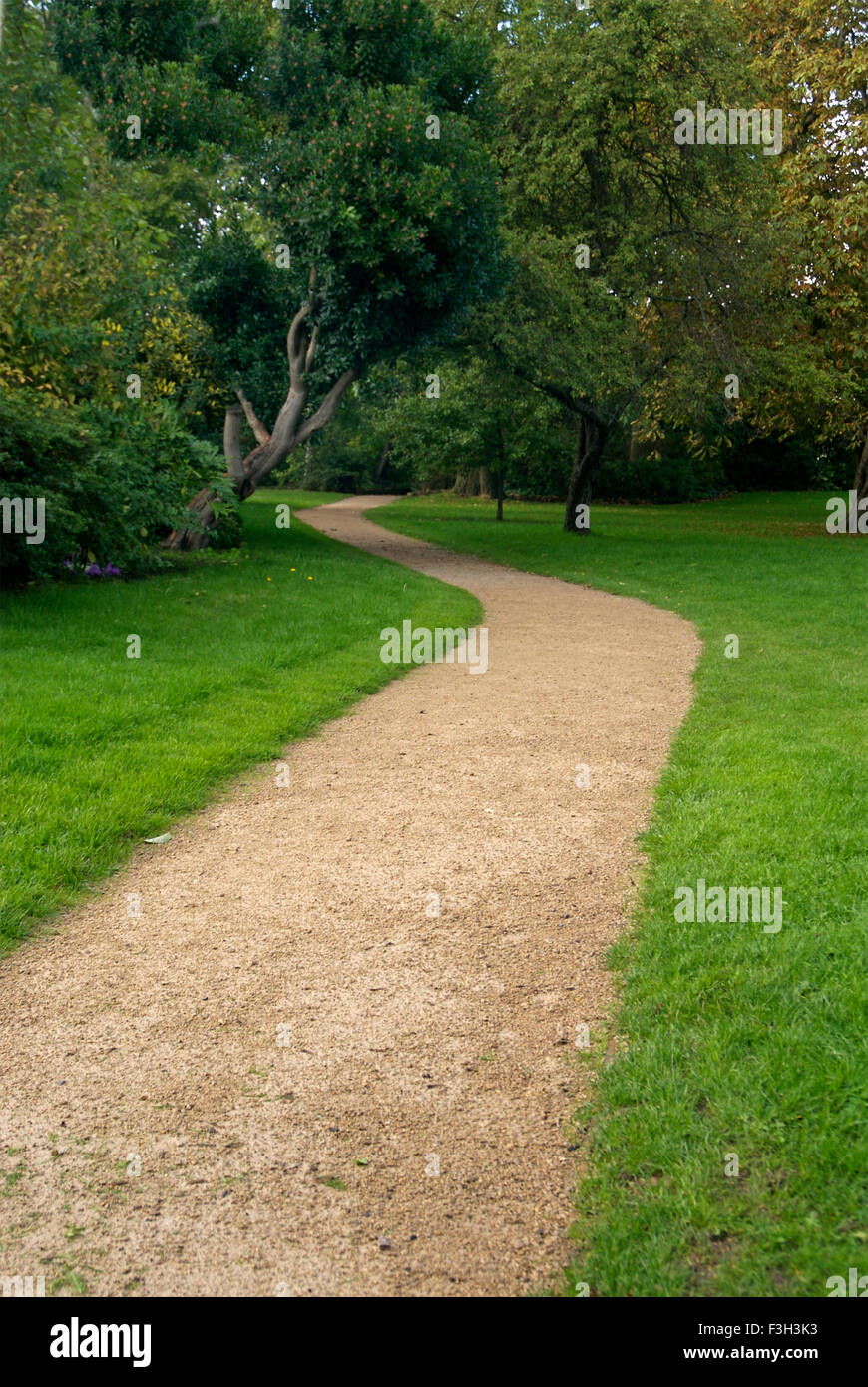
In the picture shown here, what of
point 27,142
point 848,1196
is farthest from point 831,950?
point 27,142

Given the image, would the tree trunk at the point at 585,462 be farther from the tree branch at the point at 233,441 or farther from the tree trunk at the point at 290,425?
the tree branch at the point at 233,441

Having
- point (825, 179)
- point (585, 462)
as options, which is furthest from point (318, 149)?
point (825, 179)

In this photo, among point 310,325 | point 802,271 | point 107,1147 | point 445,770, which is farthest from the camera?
point 802,271

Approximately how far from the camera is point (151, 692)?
7.89 meters

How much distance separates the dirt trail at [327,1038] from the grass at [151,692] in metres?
0.33

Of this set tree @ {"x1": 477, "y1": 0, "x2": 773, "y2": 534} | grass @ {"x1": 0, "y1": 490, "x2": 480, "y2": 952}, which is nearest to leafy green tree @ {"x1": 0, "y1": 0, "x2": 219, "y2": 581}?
grass @ {"x1": 0, "y1": 490, "x2": 480, "y2": 952}

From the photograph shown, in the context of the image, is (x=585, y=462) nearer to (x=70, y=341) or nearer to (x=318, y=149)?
(x=318, y=149)

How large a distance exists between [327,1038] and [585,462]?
78.1 ft

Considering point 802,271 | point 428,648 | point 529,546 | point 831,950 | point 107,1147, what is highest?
point 802,271

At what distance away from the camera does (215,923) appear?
14.8ft

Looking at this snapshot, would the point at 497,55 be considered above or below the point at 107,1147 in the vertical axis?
above

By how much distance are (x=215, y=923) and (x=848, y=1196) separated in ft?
9.06

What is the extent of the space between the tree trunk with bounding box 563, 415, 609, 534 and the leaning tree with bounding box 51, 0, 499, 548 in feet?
27.0
